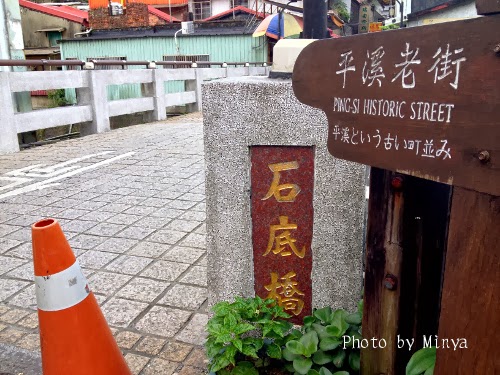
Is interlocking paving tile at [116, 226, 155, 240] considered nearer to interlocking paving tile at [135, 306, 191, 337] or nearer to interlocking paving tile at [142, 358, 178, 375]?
interlocking paving tile at [135, 306, 191, 337]

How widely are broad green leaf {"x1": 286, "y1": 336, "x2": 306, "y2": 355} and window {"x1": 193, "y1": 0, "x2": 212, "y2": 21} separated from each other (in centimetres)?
2968

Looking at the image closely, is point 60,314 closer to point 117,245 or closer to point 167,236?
point 117,245

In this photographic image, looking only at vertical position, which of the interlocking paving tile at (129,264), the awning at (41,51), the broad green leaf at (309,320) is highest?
the awning at (41,51)

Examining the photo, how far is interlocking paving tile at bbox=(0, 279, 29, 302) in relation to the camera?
337 centimetres

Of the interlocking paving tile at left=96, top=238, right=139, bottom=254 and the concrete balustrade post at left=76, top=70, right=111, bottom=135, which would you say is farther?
the concrete balustrade post at left=76, top=70, right=111, bottom=135

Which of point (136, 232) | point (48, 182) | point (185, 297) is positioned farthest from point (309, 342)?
point (48, 182)

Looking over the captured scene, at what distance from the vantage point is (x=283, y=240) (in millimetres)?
2559

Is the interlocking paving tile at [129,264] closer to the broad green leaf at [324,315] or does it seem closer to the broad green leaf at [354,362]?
the broad green leaf at [324,315]

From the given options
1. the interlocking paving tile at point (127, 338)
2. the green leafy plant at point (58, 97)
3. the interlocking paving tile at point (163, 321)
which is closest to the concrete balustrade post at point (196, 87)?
the green leafy plant at point (58, 97)

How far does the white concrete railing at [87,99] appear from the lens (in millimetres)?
8211

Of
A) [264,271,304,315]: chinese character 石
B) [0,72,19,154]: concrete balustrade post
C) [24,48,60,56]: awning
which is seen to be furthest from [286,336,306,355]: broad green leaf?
[24,48,60,56]: awning

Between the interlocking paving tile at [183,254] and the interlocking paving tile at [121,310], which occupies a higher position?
the interlocking paving tile at [183,254]

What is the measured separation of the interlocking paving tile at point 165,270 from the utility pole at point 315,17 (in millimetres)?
2050

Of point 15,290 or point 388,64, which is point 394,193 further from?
point 15,290
